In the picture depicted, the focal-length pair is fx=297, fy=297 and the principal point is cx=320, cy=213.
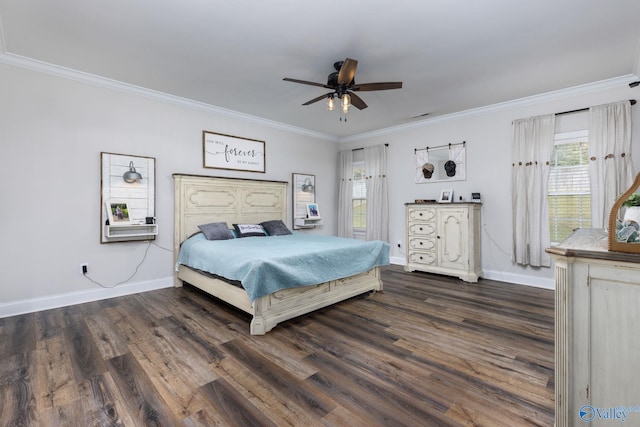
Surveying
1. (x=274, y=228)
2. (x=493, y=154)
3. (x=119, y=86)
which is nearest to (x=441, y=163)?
(x=493, y=154)

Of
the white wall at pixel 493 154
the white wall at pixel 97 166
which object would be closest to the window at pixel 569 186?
the white wall at pixel 493 154

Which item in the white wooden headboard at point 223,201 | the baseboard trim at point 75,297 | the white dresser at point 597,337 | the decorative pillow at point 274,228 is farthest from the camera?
the decorative pillow at point 274,228

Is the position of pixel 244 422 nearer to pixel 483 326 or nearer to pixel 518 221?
pixel 483 326

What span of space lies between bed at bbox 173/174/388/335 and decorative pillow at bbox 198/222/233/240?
0.30m

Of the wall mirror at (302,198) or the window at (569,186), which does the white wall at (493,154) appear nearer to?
the window at (569,186)

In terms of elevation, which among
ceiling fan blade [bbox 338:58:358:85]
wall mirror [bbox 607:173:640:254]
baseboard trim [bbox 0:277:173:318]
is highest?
ceiling fan blade [bbox 338:58:358:85]

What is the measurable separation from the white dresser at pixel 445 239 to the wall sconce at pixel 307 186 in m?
1.97

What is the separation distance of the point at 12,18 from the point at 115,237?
2.31 metres

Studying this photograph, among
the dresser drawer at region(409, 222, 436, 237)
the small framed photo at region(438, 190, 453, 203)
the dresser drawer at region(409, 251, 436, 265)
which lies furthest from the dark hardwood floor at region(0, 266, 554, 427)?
the small framed photo at region(438, 190, 453, 203)

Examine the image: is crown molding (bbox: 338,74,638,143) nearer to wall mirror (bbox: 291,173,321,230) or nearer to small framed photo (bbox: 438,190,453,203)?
small framed photo (bbox: 438,190,453,203)

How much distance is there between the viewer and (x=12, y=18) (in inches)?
97.9

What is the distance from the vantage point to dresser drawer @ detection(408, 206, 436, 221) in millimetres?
4884

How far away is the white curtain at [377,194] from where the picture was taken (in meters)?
5.90

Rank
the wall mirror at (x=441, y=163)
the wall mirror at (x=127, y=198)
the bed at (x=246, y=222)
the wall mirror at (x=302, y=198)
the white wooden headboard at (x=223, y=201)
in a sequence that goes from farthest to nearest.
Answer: the wall mirror at (x=302, y=198) < the wall mirror at (x=441, y=163) < the white wooden headboard at (x=223, y=201) < the wall mirror at (x=127, y=198) < the bed at (x=246, y=222)
